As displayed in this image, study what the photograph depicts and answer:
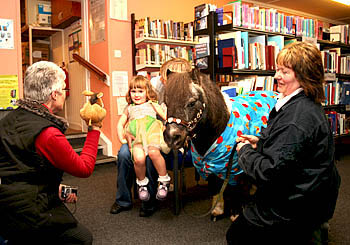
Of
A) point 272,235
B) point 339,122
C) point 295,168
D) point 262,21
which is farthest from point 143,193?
point 339,122

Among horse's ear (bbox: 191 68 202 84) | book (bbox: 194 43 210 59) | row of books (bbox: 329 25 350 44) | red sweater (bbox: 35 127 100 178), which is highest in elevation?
row of books (bbox: 329 25 350 44)

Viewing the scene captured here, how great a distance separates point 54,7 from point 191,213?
493cm

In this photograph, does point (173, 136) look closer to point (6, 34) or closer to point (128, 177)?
point (128, 177)

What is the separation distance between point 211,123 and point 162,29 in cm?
311

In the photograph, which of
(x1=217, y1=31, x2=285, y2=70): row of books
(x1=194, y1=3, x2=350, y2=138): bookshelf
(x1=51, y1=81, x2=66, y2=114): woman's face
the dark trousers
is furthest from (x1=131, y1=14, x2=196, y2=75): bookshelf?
(x1=51, y1=81, x2=66, y2=114): woman's face

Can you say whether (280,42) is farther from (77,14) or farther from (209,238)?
(77,14)

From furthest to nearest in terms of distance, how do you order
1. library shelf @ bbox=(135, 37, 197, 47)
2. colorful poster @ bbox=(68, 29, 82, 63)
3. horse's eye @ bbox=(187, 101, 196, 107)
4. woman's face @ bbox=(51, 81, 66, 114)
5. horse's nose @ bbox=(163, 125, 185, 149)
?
colorful poster @ bbox=(68, 29, 82, 63), library shelf @ bbox=(135, 37, 197, 47), horse's eye @ bbox=(187, 101, 196, 107), horse's nose @ bbox=(163, 125, 185, 149), woman's face @ bbox=(51, 81, 66, 114)

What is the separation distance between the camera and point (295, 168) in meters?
1.28

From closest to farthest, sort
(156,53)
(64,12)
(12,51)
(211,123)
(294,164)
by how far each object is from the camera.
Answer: (294,164) → (211,123) → (12,51) → (156,53) → (64,12)

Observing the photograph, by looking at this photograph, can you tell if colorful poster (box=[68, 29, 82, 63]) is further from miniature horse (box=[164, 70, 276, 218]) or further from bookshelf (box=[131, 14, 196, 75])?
miniature horse (box=[164, 70, 276, 218])

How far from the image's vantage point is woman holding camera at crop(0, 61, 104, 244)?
1330 millimetres

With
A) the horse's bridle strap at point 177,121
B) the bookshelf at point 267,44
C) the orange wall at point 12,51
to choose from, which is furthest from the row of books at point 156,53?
the horse's bridle strap at point 177,121

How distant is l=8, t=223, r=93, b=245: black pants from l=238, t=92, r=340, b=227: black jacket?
2.59 feet

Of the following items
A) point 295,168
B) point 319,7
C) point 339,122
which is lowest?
point 339,122
